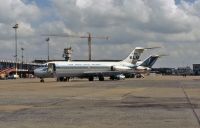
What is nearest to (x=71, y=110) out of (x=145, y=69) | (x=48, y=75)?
(x=48, y=75)

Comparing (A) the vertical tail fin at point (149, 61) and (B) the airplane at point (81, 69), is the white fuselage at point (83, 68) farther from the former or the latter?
(A) the vertical tail fin at point (149, 61)

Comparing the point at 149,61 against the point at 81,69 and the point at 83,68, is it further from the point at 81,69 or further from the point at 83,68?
the point at 81,69

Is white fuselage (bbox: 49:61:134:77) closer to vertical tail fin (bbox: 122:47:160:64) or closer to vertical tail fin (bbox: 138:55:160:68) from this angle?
vertical tail fin (bbox: 122:47:160:64)

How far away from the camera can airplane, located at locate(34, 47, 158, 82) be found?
283 feet

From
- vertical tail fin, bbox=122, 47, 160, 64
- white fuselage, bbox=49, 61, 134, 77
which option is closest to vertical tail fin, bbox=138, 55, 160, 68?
vertical tail fin, bbox=122, 47, 160, 64

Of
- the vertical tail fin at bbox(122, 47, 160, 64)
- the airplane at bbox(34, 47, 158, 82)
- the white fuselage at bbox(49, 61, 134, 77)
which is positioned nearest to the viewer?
the airplane at bbox(34, 47, 158, 82)

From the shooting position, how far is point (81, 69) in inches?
3565

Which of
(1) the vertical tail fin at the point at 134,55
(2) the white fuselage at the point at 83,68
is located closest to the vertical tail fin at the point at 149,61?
(1) the vertical tail fin at the point at 134,55

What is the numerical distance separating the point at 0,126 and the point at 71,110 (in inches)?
244

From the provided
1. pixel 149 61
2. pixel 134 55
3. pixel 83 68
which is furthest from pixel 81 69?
A: pixel 149 61

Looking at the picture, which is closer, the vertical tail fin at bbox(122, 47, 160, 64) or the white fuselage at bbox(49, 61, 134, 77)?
the white fuselage at bbox(49, 61, 134, 77)

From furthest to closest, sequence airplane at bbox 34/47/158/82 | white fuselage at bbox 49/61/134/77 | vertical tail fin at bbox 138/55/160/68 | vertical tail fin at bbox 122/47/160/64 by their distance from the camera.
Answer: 1. vertical tail fin at bbox 138/55/160/68
2. vertical tail fin at bbox 122/47/160/64
3. white fuselage at bbox 49/61/134/77
4. airplane at bbox 34/47/158/82

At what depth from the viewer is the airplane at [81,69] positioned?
86.2 metres

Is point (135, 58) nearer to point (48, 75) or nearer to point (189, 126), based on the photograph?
point (48, 75)
